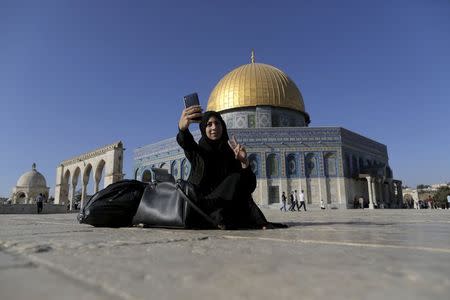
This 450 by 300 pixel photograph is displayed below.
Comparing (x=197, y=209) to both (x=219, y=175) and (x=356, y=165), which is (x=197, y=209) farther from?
(x=356, y=165)

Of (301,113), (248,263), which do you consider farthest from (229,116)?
(248,263)

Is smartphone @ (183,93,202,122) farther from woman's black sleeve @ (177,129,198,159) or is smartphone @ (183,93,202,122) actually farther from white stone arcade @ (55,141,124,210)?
white stone arcade @ (55,141,124,210)

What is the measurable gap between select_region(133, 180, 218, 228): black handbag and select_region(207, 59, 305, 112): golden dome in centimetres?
1863

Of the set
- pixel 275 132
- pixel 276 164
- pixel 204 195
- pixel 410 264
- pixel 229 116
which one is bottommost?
pixel 410 264

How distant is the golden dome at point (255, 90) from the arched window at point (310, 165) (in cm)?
403

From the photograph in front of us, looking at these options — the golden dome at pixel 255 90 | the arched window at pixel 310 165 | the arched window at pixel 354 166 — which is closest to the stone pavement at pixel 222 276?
the arched window at pixel 310 165

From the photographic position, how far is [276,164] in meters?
18.8

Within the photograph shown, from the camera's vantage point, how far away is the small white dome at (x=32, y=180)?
37.1 meters

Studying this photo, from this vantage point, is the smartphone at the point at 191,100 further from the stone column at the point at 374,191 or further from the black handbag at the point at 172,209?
the stone column at the point at 374,191

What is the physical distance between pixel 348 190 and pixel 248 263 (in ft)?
63.8

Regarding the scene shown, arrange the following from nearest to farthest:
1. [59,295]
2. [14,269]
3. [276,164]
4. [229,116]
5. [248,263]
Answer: [59,295] → [14,269] → [248,263] → [276,164] → [229,116]

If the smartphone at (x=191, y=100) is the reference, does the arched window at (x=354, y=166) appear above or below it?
above

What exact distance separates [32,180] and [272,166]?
3088 centimetres

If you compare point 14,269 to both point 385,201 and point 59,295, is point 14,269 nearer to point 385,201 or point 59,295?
point 59,295
